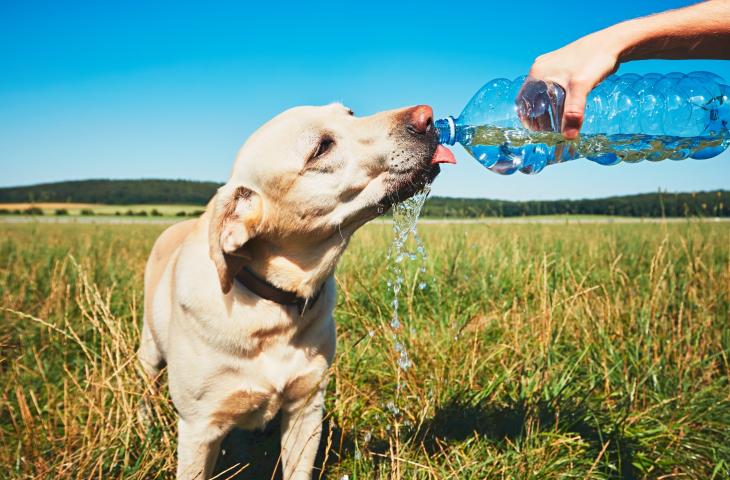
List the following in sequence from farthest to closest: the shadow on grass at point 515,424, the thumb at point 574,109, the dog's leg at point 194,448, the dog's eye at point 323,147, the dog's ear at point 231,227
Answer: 1. the shadow on grass at point 515,424
2. the dog's eye at point 323,147
3. the dog's leg at point 194,448
4. the dog's ear at point 231,227
5. the thumb at point 574,109

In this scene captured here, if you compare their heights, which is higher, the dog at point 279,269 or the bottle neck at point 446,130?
the bottle neck at point 446,130

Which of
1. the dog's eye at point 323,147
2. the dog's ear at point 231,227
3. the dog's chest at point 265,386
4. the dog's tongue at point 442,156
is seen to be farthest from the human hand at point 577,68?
the dog's chest at point 265,386

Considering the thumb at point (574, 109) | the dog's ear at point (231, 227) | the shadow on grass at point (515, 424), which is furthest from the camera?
the shadow on grass at point (515, 424)

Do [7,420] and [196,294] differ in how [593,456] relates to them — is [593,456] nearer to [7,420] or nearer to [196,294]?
[196,294]

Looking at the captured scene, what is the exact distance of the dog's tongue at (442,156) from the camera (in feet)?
7.27

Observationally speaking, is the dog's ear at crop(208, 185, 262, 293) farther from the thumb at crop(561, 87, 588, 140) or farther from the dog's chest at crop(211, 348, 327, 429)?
the thumb at crop(561, 87, 588, 140)

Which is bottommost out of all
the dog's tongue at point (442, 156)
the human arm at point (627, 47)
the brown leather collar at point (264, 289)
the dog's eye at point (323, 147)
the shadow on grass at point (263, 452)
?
the shadow on grass at point (263, 452)

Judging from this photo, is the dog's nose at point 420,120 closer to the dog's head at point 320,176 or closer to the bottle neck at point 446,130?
the dog's head at point 320,176

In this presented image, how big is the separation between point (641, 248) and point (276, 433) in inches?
201

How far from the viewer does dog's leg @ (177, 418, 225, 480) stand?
2.17 meters

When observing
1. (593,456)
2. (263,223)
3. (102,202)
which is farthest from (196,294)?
(102,202)

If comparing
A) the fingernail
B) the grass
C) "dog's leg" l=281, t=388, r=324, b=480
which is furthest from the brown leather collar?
the fingernail

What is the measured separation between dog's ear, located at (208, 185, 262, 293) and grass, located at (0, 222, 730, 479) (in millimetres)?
850

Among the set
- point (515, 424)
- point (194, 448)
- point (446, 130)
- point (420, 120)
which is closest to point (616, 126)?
point (446, 130)
